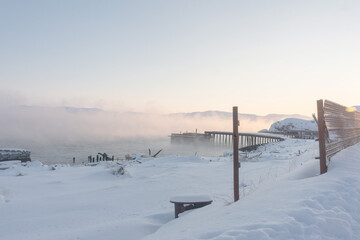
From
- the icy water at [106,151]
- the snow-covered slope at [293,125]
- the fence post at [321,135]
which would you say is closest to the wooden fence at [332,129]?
the fence post at [321,135]

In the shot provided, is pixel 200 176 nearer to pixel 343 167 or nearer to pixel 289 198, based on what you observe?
pixel 343 167

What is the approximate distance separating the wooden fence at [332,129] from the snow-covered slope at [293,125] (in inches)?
3264

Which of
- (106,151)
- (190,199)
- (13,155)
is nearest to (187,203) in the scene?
(190,199)

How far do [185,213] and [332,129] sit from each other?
4.54 m

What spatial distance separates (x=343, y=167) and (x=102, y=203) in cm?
702

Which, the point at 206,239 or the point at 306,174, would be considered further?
the point at 306,174

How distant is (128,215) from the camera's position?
7.46 meters

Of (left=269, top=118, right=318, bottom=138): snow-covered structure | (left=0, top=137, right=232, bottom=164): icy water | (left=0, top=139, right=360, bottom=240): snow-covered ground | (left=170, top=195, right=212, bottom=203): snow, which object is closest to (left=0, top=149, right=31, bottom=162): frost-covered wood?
(left=0, top=137, right=232, bottom=164): icy water

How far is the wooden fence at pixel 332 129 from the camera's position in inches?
252

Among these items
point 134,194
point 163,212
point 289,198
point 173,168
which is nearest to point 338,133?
point 289,198

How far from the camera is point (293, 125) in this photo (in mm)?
92125

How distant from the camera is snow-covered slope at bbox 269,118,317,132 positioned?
86.7 meters

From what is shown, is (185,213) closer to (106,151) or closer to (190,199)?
(190,199)

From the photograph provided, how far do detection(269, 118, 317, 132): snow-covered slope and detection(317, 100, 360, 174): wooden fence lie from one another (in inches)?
3264
